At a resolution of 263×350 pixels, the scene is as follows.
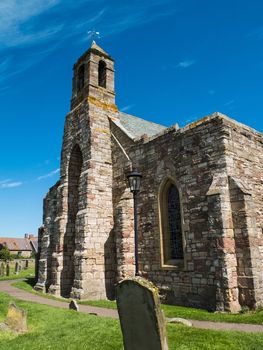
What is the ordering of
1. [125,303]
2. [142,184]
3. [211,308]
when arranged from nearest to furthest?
1. [125,303]
2. [211,308]
3. [142,184]

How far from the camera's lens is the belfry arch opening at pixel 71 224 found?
51.5 ft

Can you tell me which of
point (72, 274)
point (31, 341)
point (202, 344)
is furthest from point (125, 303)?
point (72, 274)

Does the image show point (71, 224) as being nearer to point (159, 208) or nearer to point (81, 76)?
point (159, 208)

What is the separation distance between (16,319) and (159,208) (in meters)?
6.95

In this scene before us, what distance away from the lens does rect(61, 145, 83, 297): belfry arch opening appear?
619 inches

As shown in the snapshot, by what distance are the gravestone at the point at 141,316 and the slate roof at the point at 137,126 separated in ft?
42.5

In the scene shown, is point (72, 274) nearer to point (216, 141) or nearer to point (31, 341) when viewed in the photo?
point (31, 341)

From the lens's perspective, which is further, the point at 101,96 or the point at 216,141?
the point at 101,96

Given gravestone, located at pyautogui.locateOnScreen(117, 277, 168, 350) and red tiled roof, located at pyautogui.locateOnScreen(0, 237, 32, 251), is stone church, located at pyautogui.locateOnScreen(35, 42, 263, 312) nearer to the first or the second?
gravestone, located at pyautogui.locateOnScreen(117, 277, 168, 350)

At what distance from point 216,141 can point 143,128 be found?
8.72 meters

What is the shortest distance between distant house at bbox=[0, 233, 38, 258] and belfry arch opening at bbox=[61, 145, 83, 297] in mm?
55419

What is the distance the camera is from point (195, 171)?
38.2 ft

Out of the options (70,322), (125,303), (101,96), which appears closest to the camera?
(125,303)

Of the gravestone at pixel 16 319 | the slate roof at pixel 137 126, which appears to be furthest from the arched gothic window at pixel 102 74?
the gravestone at pixel 16 319
